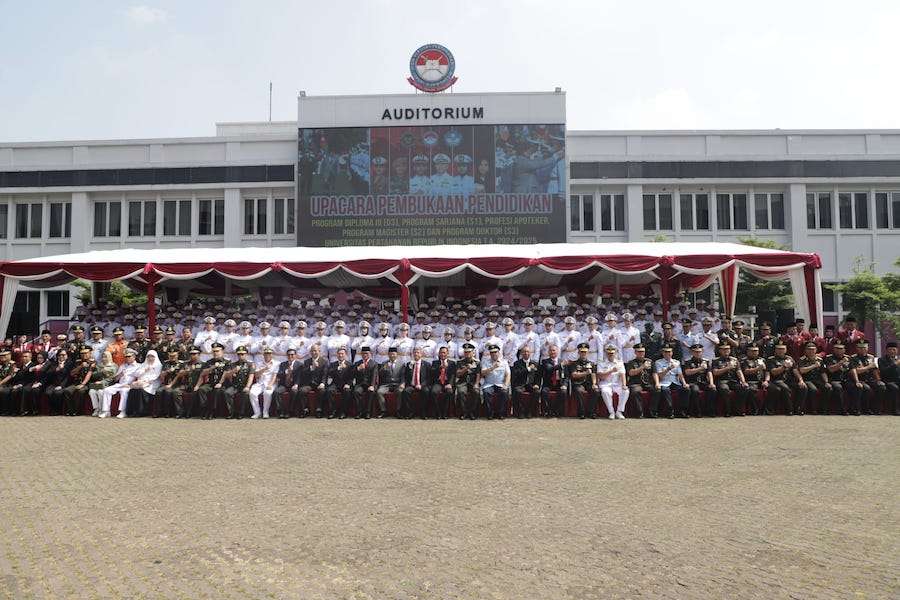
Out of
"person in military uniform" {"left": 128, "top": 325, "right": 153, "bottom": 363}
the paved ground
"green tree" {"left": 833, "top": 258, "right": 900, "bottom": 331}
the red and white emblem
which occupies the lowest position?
the paved ground

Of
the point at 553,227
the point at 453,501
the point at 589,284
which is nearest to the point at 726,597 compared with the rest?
the point at 453,501

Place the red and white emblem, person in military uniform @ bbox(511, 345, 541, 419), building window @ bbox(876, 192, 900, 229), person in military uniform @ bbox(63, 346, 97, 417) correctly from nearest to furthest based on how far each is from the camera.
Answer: person in military uniform @ bbox(511, 345, 541, 419), person in military uniform @ bbox(63, 346, 97, 417), the red and white emblem, building window @ bbox(876, 192, 900, 229)

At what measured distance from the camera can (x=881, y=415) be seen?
1129 cm

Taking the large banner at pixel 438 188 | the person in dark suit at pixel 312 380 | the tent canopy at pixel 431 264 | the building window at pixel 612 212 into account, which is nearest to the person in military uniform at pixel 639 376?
the tent canopy at pixel 431 264

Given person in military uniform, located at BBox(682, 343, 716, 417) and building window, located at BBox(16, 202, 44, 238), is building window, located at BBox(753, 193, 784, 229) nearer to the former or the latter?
person in military uniform, located at BBox(682, 343, 716, 417)

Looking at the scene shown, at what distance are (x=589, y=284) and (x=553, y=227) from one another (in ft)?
27.8

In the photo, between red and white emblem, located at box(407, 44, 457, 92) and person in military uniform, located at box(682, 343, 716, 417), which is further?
red and white emblem, located at box(407, 44, 457, 92)

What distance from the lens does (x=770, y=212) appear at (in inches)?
1125

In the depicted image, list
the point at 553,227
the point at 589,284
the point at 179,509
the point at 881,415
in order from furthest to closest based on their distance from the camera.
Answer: the point at 553,227 → the point at 589,284 → the point at 881,415 → the point at 179,509

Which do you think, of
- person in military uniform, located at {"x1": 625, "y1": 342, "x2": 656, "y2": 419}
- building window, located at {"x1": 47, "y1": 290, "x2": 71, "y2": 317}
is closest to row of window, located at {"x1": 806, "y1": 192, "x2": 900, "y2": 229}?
person in military uniform, located at {"x1": 625, "y1": 342, "x2": 656, "y2": 419}

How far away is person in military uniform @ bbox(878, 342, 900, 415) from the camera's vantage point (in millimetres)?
11453

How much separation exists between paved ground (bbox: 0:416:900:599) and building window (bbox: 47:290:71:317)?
2352 cm

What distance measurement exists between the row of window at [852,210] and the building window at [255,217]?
78.4 ft

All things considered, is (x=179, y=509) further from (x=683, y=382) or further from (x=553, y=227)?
(x=553, y=227)
